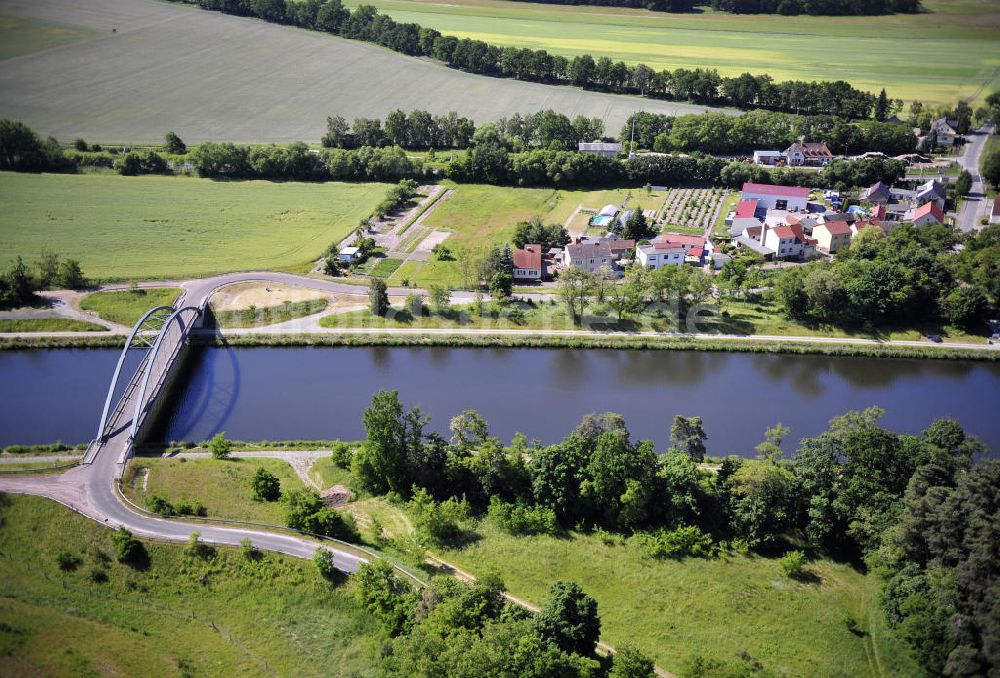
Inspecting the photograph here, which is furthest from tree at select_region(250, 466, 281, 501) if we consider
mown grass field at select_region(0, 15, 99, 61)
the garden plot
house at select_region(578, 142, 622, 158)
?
mown grass field at select_region(0, 15, 99, 61)

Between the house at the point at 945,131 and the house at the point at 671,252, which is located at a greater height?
the house at the point at 945,131

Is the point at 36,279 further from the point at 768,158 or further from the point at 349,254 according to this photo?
the point at 768,158

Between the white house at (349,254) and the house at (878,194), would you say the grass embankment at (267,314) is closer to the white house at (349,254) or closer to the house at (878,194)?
the white house at (349,254)

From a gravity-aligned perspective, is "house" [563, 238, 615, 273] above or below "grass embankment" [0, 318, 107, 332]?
above

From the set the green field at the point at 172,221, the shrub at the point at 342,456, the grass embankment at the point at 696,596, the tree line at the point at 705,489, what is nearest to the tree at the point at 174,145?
the green field at the point at 172,221

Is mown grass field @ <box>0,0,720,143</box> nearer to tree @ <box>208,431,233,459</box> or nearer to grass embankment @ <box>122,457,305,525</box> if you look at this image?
tree @ <box>208,431,233,459</box>

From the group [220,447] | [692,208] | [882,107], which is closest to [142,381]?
[220,447]
